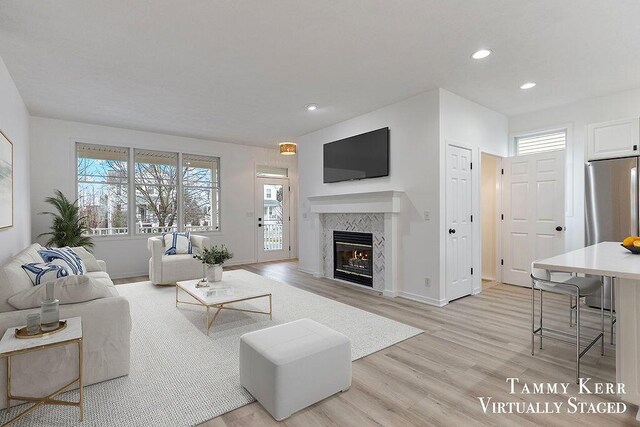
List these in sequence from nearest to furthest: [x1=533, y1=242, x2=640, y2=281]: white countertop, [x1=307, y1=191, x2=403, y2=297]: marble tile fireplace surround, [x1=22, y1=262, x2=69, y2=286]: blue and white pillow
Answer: [x1=533, y1=242, x2=640, y2=281]: white countertop, [x1=22, y1=262, x2=69, y2=286]: blue and white pillow, [x1=307, y1=191, x2=403, y2=297]: marble tile fireplace surround

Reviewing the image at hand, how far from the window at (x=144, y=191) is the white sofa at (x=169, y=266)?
4.21 ft

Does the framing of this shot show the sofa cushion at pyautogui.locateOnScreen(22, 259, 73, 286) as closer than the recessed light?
Yes

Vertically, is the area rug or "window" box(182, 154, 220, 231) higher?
"window" box(182, 154, 220, 231)

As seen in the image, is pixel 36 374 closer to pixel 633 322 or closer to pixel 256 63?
pixel 256 63

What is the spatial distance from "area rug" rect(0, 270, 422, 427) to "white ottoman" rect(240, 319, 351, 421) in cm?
23

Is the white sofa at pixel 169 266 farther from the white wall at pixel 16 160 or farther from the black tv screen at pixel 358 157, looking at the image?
the black tv screen at pixel 358 157

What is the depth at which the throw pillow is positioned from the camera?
2.07m

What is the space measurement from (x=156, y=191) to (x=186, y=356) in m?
4.52

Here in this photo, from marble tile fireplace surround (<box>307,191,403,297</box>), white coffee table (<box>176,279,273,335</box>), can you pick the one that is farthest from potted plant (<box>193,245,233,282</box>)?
marble tile fireplace surround (<box>307,191,403,297</box>)

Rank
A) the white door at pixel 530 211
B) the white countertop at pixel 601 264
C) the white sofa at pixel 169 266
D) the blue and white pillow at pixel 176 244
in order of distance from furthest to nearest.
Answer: the blue and white pillow at pixel 176 244 < the white sofa at pixel 169 266 < the white door at pixel 530 211 < the white countertop at pixel 601 264

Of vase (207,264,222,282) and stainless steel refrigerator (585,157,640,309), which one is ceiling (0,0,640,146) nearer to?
stainless steel refrigerator (585,157,640,309)

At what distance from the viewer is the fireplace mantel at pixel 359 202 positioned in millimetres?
4446

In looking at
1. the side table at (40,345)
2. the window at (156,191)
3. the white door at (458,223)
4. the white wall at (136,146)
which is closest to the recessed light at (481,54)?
the white door at (458,223)

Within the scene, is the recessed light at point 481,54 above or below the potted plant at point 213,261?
above
